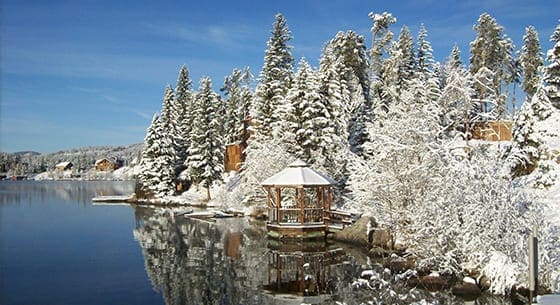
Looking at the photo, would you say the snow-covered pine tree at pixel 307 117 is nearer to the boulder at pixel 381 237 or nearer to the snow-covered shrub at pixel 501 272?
the boulder at pixel 381 237

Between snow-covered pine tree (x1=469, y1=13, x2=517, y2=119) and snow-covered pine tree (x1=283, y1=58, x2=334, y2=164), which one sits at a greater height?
Answer: snow-covered pine tree (x1=469, y1=13, x2=517, y2=119)

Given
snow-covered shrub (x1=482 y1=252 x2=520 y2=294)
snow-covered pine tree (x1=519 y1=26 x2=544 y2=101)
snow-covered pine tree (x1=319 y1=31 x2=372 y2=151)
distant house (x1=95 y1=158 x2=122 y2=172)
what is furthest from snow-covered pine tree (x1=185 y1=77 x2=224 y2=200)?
distant house (x1=95 y1=158 x2=122 y2=172)

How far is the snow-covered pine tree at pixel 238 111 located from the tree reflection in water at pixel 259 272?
84.6 feet

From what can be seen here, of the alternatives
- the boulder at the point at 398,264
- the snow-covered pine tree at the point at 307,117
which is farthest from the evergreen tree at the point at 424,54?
the boulder at the point at 398,264

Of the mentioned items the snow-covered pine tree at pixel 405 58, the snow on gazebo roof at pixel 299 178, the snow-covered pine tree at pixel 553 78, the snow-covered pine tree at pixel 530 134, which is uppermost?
the snow-covered pine tree at pixel 405 58

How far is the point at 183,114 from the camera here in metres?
60.9

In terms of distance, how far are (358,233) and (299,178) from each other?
443 centimetres

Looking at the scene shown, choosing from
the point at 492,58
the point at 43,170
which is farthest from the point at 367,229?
the point at 43,170

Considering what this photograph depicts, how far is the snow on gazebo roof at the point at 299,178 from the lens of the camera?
25.5 meters

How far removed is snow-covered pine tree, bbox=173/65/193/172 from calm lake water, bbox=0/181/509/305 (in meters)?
25.8

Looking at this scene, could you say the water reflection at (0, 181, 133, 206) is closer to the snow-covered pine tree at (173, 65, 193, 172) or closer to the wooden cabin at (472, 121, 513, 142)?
the snow-covered pine tree at (173, 65, 193, 172)

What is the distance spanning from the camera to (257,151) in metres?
37.2

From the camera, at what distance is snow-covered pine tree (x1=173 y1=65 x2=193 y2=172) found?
5659 centimetres

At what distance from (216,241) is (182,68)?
45506mm
